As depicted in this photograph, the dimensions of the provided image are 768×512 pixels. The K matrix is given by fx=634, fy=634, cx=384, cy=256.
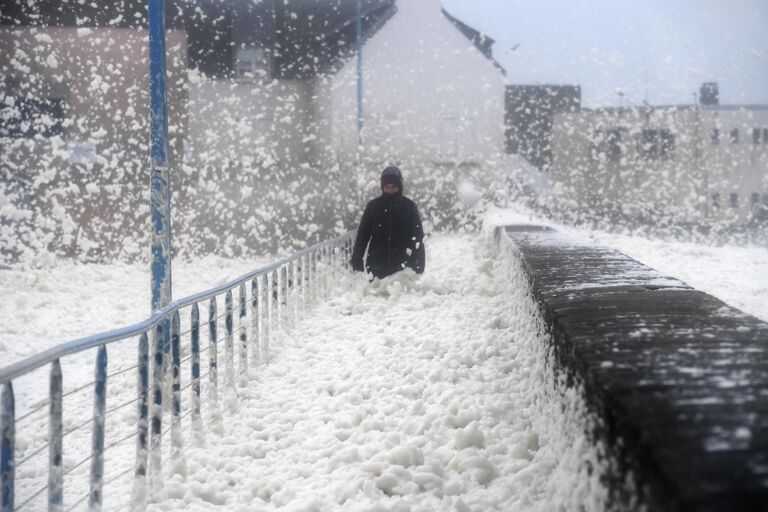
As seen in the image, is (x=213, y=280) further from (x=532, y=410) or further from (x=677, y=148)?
(x=677, y=148)

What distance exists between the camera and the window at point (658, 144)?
3725 centimetres

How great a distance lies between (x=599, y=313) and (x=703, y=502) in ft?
4.65

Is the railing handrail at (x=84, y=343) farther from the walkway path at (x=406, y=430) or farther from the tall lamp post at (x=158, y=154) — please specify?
the tall lamp post at (x=158, y=154)

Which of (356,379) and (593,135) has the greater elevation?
(593,135)

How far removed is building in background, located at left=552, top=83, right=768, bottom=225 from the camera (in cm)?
3706

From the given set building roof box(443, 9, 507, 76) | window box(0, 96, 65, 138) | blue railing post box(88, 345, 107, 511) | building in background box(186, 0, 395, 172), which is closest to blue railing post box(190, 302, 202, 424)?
blue railing post box(88, 345, 107, 511)

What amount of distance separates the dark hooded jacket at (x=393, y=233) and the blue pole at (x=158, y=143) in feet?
8.34

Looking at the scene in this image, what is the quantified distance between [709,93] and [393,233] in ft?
133

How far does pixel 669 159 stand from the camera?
122 feet

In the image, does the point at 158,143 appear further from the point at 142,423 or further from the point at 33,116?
the point at 33,116

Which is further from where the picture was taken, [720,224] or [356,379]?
[720,224]

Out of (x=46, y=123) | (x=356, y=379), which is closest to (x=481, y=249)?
(x=356, y=379)

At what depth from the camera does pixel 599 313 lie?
2486 millimetres

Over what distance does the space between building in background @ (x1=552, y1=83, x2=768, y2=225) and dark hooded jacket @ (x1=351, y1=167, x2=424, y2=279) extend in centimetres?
3154
